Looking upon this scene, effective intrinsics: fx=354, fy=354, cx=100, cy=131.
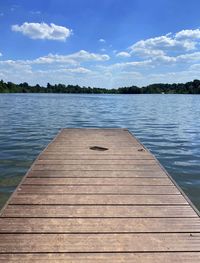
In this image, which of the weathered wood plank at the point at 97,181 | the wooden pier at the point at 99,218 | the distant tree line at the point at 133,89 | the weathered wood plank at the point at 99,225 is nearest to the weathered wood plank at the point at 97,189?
the wooden pier at the point at 99,218

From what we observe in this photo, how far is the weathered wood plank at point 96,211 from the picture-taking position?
398cm

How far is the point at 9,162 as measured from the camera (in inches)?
382

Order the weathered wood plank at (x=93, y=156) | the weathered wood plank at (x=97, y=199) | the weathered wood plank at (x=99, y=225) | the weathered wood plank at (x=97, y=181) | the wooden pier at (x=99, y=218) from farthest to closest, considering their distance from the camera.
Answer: the weathered wood plank at (x=93, y=156) < the weathered wood plank at (x=97, y=181) < the weathered wood plank at (x=97, y=199) < the weathered wood plank at (x=99, y=225) < the wooden pier at (x=99, y=218)

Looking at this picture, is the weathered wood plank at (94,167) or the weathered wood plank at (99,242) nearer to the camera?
the weathered wood plank at (99,242)

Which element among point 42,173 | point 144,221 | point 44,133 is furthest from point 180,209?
point 44,133

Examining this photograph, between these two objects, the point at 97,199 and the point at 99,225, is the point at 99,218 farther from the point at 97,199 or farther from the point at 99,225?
the point at 97,199

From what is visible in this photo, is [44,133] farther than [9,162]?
Yes

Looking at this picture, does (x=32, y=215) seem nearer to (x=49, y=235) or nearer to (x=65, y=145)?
(x=49, y=235)

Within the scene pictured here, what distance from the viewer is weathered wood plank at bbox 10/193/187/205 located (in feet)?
14.4

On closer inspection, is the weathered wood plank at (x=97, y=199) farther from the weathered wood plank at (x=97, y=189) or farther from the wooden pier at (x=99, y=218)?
the weathered wood plank at (x=97, y=189)

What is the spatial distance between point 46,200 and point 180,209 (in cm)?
165

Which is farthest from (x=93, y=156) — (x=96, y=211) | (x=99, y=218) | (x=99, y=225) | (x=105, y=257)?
(x=105, y=257)

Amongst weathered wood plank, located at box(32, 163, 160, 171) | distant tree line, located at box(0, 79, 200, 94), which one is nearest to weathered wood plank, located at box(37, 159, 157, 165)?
weathered wood plank, located at box(32, 163, 160, 171)

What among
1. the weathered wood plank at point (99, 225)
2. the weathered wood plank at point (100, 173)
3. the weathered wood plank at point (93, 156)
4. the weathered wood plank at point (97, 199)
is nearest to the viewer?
the weathered wood plank at point (99, 225)
